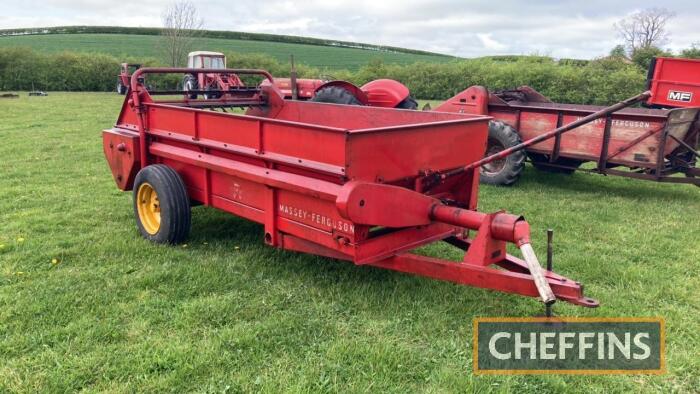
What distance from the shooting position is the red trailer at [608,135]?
21.6 feet

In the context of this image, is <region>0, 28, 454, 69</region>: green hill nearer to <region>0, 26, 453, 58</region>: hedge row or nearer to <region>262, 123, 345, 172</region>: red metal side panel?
<region>0, 26, 453, 58</region>: hedge row

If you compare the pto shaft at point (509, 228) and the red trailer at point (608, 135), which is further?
the red trailer at point (608, 135)

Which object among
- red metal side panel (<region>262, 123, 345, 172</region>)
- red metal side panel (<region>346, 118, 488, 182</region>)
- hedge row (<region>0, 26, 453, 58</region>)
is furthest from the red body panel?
hedge row (<region>0, 26, 453, 58</region>)

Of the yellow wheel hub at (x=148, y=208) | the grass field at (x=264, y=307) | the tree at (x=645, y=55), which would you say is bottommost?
the grass field at (x=264, y=307)

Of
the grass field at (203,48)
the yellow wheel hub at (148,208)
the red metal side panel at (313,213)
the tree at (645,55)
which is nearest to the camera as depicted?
the red metal side panel at (313,213)

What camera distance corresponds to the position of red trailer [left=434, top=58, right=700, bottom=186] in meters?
6.58

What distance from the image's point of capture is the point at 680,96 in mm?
8609

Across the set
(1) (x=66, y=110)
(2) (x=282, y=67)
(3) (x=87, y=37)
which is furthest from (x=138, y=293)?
(3) (x=87, y=37)

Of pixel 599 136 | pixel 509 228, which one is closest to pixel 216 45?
pixel 599 136

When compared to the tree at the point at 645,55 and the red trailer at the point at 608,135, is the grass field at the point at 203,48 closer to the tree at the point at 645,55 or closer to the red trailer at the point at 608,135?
the tree at the point at 645,55

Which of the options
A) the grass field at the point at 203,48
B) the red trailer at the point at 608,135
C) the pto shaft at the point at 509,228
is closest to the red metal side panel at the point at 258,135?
the pto shaft at the point at 509,228

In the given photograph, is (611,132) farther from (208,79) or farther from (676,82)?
(208,79)

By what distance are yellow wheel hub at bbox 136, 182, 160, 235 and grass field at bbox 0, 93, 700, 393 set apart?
0.58ft

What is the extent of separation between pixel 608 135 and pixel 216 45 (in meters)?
46.2
